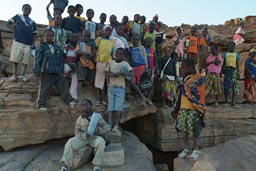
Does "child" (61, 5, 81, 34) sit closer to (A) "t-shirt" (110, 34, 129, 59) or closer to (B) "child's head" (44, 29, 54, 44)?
(A) "t-shirt" (110, 34, 129, 59)

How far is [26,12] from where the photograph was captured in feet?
20.7

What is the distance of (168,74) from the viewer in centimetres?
739

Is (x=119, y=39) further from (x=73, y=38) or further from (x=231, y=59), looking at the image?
(x=231, y=59)

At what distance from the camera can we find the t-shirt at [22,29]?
20.2 feet

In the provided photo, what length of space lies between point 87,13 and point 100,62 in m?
1.89

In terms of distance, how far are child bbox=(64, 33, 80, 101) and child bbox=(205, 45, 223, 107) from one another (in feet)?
13.0

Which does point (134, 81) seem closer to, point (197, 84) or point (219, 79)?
point (197, 84)

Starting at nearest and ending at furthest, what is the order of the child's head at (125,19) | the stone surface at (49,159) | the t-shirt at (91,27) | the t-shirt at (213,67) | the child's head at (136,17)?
1. the stone surface at (49,159)
2. the t-shirt at (91,27)
3. the t-shirt at (213,67)
4. the child's head at (125,19)
5. the child's head at (136,17)

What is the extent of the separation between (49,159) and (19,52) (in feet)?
8.23

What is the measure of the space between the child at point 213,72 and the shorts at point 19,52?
4966mm

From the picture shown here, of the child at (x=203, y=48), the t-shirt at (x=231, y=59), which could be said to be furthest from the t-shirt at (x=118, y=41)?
the t-shirt at (x=231, y=59)

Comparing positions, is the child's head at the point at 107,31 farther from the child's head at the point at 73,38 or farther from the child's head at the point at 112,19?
the child's head at the point at 112,19

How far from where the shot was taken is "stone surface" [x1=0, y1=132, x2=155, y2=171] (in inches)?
207

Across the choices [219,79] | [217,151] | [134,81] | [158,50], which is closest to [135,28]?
[158,50]
